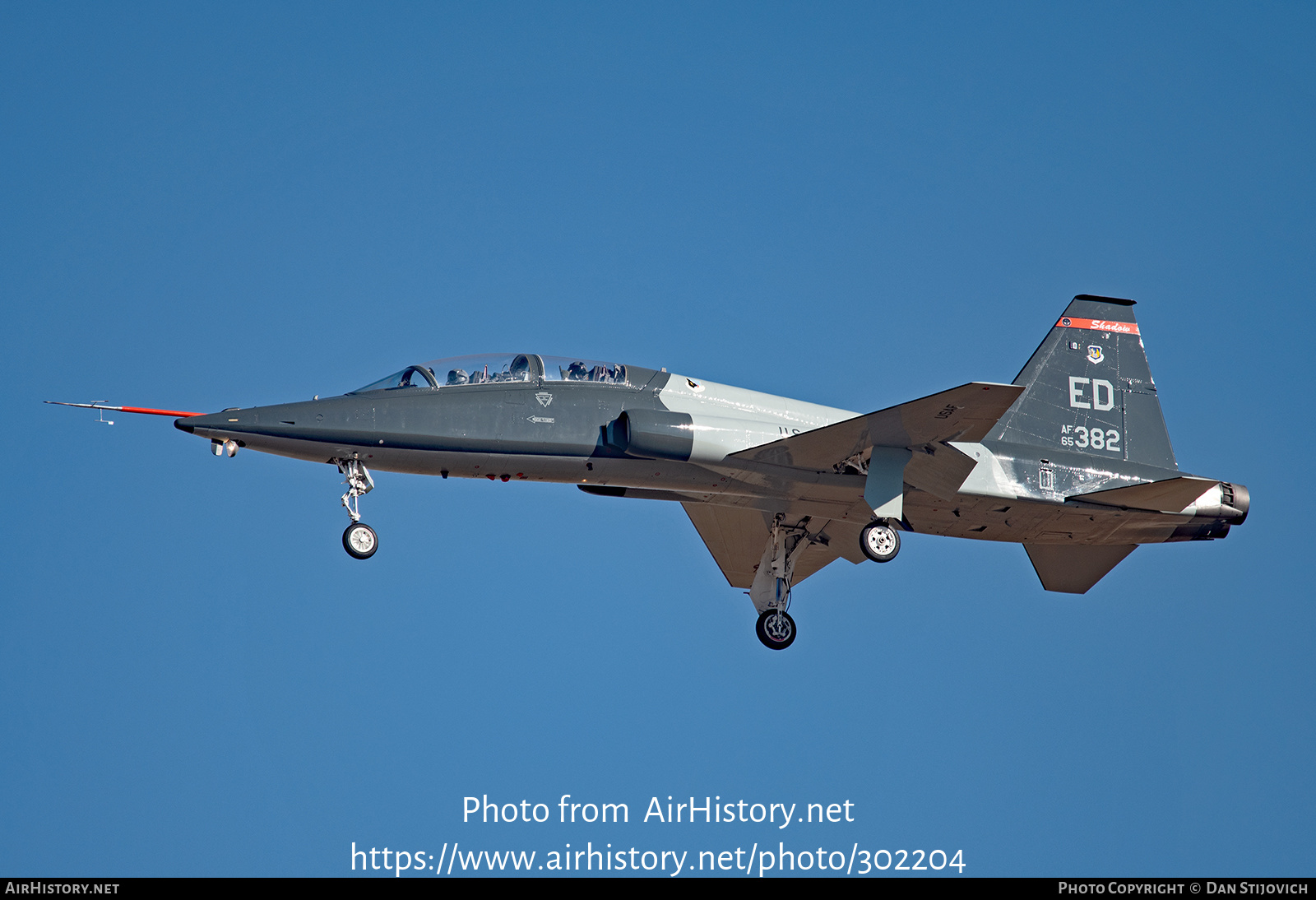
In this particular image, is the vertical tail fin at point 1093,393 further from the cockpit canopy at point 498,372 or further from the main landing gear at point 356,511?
the main landing gear at point 356,511

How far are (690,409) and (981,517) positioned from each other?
5356mm

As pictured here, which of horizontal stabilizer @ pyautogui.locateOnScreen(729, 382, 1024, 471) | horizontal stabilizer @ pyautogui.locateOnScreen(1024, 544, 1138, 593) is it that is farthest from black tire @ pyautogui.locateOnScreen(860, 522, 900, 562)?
horizontal stabilizer @ pyautogui.locateOnScreen(1024, 544, 1138, 593)

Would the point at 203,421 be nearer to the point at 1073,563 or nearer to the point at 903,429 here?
the point at 903,429

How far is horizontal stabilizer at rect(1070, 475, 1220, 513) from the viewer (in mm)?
21953

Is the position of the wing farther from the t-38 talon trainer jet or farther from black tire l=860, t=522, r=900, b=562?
black tire l=860, t=522, r=900, b=562

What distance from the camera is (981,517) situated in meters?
22.9

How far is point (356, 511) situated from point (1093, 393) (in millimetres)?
12732

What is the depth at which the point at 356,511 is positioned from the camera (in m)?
19.9

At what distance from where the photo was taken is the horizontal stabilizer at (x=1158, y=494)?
72.0ft

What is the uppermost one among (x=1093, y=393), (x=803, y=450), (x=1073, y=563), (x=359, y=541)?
(x=1093, y=393)

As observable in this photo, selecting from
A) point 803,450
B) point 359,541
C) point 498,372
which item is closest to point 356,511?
point 359,541
